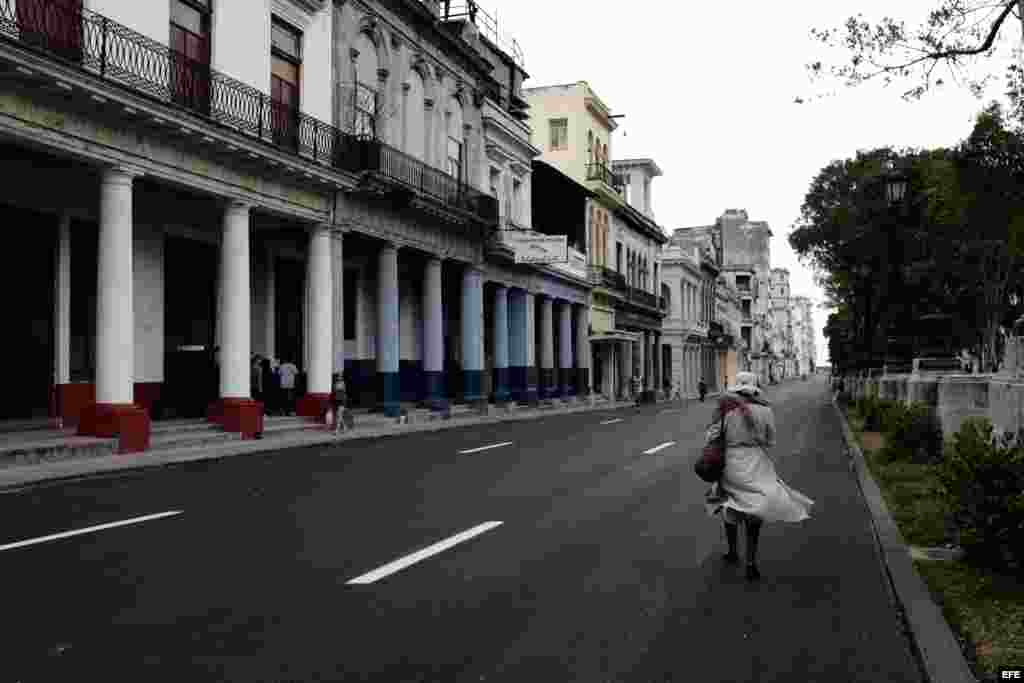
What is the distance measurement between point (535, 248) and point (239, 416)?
19.2m

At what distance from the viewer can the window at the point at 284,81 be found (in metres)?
21.8

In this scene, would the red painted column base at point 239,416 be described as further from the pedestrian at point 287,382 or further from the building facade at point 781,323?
the building facade at point 781,323

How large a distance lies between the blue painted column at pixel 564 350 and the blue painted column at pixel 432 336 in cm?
1476

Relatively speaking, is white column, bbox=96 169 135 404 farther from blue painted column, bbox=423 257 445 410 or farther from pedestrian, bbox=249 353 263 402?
blue painted column, bbox=423 257 445 410

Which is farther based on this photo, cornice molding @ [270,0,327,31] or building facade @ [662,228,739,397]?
building facade @ [662,228,739,397]

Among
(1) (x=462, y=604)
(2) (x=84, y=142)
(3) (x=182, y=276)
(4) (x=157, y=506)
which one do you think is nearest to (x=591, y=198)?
(3) (x=182, y=276)

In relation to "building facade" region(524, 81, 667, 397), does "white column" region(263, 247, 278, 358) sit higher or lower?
lower

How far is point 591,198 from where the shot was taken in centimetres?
5122

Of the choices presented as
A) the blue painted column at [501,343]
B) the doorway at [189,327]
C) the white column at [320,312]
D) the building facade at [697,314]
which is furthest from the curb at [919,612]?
the building facade at [697,314]

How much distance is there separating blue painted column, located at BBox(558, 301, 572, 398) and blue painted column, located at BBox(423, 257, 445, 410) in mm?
14758

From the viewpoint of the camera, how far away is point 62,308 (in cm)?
1811

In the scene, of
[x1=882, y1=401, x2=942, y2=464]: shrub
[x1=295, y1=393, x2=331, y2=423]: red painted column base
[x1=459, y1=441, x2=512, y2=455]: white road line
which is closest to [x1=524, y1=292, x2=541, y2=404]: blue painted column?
[x1=295, y1=393, x2=331, y2=423]: red painted column base

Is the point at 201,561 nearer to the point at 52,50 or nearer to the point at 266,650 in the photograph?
the point at 266,650

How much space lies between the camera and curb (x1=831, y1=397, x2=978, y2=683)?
476cm
